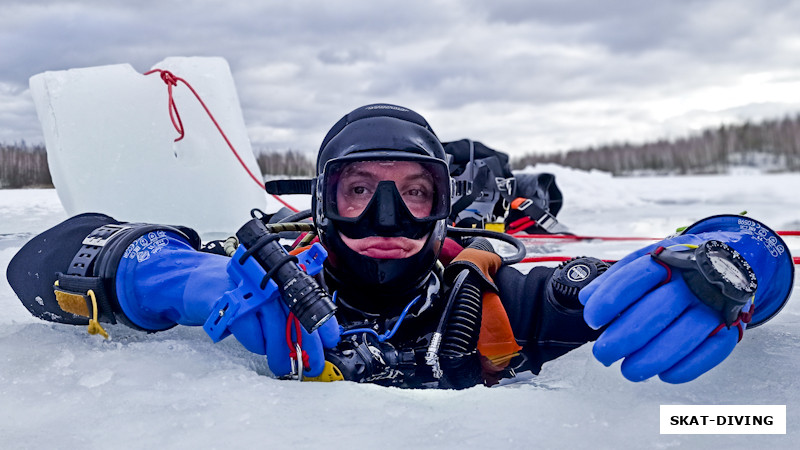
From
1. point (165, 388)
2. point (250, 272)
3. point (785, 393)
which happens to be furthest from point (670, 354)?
point (165, 388)

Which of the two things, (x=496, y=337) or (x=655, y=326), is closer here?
(x=655, y=326)

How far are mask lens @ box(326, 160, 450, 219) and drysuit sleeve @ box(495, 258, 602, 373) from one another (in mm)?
377

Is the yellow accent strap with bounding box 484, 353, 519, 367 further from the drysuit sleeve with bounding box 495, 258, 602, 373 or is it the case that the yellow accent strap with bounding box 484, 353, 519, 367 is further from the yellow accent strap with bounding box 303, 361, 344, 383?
the yellow accent strap with bounding box 303, 361, 344, 383

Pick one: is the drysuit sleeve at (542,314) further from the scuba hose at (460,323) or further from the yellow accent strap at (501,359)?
the scuba hose at (460,323)

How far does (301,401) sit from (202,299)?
0.46m

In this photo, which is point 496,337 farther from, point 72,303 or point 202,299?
point 72,303

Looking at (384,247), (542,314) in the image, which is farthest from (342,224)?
(542,314)

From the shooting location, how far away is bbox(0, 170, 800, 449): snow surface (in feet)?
3.43

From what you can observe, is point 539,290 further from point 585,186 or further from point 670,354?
point 585,186

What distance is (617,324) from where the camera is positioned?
4.17 ft

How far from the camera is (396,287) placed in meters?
1.77

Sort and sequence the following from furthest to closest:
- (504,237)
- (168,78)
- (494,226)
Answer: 1. (168,78)
2. (494,226)
3. (504,237)

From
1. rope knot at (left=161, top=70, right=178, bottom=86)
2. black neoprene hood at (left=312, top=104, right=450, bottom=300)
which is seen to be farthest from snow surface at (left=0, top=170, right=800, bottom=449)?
rope knot at (left=161, top=70, right=178, bottom=86)

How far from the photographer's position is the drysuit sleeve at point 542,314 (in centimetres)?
178
